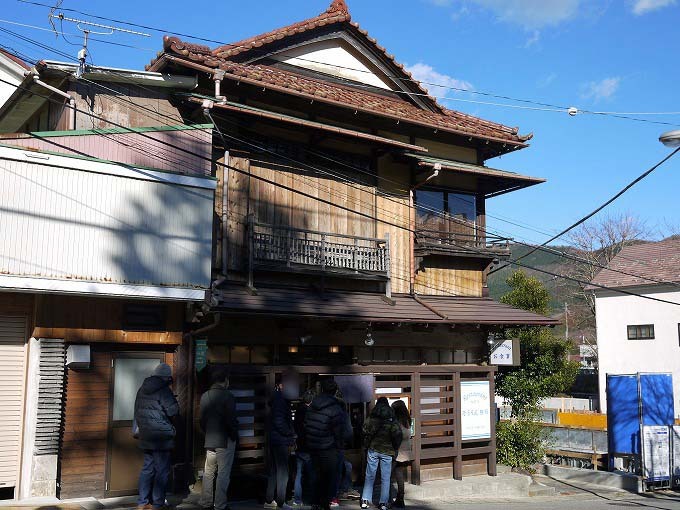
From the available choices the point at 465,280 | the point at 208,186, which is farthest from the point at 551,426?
the point at 208,186

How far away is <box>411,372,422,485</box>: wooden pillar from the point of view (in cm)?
1531

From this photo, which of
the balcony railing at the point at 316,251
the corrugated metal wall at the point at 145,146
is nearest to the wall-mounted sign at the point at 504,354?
the balcony railing at the point at 316,251

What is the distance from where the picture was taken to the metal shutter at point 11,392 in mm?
10961

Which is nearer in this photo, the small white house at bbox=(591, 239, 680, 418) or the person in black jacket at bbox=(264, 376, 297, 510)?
the person in black jacket at bbox=(264, 376, 297, 510)

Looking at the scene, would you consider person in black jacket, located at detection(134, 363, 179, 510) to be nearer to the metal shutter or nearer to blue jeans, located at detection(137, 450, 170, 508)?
blue jeans, located at detection(137, 450, 170, 508)

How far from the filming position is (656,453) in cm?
1745

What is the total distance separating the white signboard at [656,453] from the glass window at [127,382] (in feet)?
40.7

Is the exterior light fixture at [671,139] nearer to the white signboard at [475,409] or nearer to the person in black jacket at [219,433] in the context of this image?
the white signboard at [475,409]

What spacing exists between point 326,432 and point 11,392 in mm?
5249

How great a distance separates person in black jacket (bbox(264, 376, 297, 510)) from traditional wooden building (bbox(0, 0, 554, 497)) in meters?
1.72

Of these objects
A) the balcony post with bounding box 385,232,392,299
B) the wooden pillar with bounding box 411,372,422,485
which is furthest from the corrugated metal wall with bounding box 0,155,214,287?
the wooden pillar with bounding box 411,372,422,485

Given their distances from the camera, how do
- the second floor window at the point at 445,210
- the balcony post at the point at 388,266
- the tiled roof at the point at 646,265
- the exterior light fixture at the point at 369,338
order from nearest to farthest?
the exterior light fixture at the point at 369,338, the balcony post at the point at 388,266, the second floor window at the point at 445,210, the tiled roof at the point at 646,265

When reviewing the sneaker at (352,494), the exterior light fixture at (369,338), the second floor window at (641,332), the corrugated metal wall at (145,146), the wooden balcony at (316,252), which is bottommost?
the sneaker at (352,494)

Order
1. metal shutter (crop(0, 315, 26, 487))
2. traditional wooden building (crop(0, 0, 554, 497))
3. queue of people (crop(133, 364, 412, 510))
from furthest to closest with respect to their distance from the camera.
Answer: traditional wooden building (crop(0, 0, 554, 497)), metal shutter (crop(0, 315, 26, 487)), queue of people (crop(133, 364, 412, 510))
